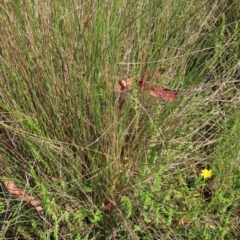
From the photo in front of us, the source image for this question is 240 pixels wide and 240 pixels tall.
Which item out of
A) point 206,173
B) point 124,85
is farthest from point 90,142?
point 206,173

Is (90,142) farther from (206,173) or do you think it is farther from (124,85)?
(206,173)

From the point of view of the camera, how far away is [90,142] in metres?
1.75

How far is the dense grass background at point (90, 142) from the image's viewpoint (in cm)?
169

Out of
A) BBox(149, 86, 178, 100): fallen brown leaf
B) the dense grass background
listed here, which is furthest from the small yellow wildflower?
→ BBox(149, 86, 178, 100): fallen brown leaf

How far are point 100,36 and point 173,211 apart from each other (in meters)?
0.57

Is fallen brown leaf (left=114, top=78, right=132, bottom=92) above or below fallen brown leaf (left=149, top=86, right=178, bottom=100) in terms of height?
above

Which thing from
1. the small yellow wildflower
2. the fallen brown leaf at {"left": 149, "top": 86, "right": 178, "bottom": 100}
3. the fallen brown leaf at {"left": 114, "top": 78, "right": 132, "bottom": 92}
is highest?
the fallen brown leaf at {"left": 114, "top": 78, "right": 132, "bottom": 92}

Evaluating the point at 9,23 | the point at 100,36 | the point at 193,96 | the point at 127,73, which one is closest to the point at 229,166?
the point at 193,96

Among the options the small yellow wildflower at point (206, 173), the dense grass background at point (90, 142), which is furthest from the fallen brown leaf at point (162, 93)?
the small yellow wildflower at point (206, 173)

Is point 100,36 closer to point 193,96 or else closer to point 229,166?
point 193,96

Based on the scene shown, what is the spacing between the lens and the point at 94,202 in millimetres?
1763

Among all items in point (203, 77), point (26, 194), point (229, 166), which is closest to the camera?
point (26, 194)

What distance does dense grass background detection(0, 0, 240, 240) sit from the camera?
5.55 feet

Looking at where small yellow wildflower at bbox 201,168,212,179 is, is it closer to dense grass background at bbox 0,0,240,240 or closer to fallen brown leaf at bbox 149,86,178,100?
dense grass background at bbox 0,0,240,240
